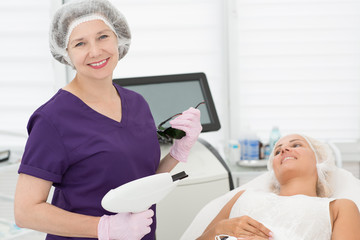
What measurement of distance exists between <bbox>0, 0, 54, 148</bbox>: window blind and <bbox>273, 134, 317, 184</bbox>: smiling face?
1648 millimetres

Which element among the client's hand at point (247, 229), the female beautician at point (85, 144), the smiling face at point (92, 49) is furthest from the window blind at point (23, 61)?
the client's hand at point (247, 229)

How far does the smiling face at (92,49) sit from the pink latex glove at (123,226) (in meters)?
0.42

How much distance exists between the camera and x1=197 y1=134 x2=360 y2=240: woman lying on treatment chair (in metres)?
1.41

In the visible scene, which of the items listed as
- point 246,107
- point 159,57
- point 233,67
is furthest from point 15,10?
point 246,107

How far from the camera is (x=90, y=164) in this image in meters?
1.11

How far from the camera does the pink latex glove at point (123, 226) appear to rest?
1.04 m

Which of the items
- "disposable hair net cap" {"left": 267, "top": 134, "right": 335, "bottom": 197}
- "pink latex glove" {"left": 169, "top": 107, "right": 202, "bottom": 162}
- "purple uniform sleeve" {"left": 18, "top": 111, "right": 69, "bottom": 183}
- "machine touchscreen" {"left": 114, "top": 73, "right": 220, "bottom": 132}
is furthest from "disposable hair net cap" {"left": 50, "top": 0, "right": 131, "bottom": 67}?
"disposable hair net cap" {"left": 267, "top": 134, "right": 335, "bottom": 197}

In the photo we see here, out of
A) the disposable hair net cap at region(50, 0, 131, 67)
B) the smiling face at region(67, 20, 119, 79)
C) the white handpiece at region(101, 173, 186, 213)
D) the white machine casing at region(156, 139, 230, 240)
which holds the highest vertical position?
the disposable hair net cap at region(50, 0, 131, 67)

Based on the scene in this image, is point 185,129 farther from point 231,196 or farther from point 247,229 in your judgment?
point 231,196

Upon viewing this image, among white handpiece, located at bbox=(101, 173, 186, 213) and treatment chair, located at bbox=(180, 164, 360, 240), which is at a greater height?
white handpiece, located at bbox=(101, 173, 186, 213)

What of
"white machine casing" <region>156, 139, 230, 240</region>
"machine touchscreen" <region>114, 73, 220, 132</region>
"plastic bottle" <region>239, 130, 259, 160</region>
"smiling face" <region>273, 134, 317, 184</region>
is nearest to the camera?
"smiling face" <region>273, 134, 317, 184</region>

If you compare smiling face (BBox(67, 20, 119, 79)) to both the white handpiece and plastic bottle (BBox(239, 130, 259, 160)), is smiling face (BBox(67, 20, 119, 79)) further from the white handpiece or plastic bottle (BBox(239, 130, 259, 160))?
plastic bottle (BBox(239, 130, 259, 160))

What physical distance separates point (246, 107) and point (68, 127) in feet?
5.47

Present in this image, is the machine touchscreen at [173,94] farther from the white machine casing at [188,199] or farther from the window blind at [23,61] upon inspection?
the window blind at [23,61]
